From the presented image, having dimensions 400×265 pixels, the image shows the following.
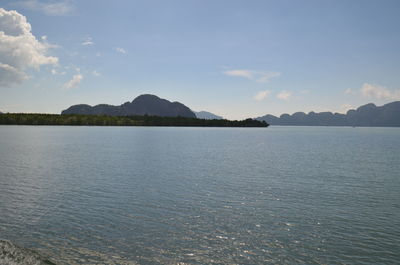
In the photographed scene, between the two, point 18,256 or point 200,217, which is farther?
point 200,217

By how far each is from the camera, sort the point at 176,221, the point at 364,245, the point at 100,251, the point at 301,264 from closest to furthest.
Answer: the point at 301,264 → the point at 100,251 → the point at 364,245 → the point at 176,221

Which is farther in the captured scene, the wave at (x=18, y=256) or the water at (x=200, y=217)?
the water at (x=200, y=217)

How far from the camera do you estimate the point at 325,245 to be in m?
20.0

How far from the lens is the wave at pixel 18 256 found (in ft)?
54.1

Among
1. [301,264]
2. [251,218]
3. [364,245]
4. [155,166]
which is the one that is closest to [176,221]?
[251,218]

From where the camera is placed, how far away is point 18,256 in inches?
672

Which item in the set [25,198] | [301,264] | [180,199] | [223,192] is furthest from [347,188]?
[25,198]

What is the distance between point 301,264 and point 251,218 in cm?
Result: 834

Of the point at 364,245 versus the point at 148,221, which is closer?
the point at 364,245

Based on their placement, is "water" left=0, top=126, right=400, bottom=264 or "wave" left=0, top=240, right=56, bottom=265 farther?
"water" left=0, top=126, right=400, bottom=264

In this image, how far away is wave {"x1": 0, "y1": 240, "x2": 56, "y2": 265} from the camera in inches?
649

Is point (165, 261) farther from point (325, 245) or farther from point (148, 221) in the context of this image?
point (325, 245)

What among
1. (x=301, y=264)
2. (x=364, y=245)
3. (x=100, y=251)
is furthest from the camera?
(x=364, y=245)

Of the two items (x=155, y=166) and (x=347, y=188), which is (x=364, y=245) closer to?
(x=347, y=188)
